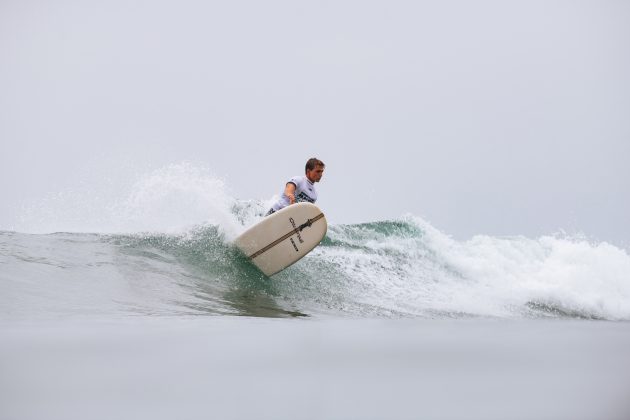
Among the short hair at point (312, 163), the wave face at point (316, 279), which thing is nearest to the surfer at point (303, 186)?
the short hair at point (312, 163)

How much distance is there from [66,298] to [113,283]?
87 cm

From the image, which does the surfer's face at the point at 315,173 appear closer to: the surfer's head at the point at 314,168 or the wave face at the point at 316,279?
the surfer's head at the point at 314,168

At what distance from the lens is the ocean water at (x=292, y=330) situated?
9.07ft

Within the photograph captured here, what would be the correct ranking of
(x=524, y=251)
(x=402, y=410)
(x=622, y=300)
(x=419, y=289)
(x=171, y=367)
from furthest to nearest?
(x=524, y=251) < (x=622, y=300) < (x=419, y=289) < (x=171, y=367) < (x=402, y=410)

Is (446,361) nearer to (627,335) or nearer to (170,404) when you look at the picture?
(170,404)

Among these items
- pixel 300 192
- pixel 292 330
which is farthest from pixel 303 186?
pixel 292 330

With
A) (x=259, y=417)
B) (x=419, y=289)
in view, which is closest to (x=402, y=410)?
(x=259, y=417)

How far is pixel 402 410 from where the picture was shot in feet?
8.68

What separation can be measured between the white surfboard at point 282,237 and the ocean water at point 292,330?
0.77ft

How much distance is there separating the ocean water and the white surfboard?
0.24 m

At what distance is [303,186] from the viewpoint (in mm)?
8258

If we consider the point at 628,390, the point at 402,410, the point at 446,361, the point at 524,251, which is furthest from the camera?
the point at 524,251

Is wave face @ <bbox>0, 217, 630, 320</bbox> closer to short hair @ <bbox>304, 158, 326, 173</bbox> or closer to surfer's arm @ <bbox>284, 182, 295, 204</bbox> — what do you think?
surfer's arm @ <bbox>284, 182, 295, 204</bbox>

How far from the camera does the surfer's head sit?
26.8ft
